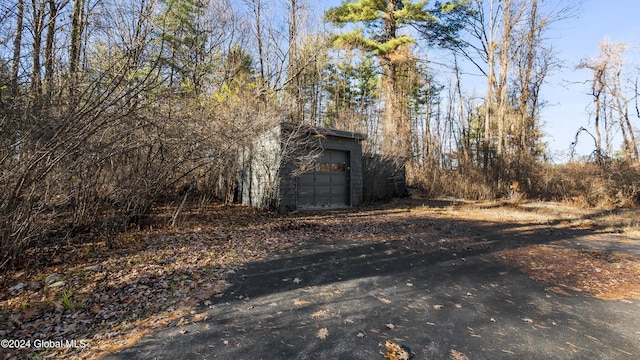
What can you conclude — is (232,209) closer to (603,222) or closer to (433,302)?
(433,302)

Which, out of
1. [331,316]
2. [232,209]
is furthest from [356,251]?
[232,209]

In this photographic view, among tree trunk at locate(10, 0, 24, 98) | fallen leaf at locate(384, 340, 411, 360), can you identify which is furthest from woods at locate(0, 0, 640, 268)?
fallen leaf at locate(384, 340, 411, 360)

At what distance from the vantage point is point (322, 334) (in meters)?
2.75

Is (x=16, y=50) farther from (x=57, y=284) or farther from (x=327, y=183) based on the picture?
(x=327, y=183)

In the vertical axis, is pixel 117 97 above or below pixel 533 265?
above

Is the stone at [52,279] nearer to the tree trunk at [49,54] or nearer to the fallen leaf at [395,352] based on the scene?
the tree trunk at [49,54]

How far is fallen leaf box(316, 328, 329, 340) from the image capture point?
106 inches

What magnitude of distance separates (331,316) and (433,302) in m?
1.33

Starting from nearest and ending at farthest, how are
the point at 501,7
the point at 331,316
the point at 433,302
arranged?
the point at 331,316
the point at 433,302
the point at 501,7

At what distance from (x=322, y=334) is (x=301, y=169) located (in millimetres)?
7788

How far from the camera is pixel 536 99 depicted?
2164cm

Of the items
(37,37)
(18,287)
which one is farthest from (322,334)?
(37,37)

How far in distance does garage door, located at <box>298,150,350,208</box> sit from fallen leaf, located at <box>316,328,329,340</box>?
26.9 ft

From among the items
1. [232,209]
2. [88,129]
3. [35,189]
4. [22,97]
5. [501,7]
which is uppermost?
[501,7]
